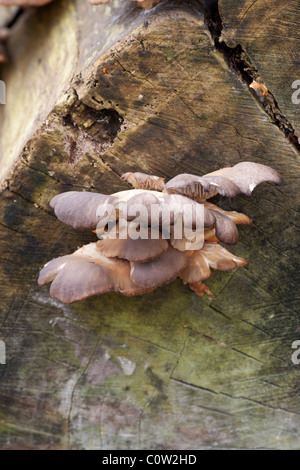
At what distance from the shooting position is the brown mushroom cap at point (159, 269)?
93.0 inches

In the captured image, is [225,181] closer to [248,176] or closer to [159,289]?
[248,176]

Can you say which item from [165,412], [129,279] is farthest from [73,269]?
[165,412]

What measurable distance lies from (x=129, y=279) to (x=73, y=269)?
1.06ft

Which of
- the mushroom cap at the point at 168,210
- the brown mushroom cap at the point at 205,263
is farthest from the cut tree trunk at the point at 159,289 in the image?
the mushroom cap at the point at 168,210

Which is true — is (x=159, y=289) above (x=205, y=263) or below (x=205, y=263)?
below

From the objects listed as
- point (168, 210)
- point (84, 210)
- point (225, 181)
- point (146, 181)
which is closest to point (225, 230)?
point (225, 181)

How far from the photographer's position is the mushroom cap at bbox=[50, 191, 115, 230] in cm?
213

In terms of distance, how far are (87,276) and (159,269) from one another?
41 cm

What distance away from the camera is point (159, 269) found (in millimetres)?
2371

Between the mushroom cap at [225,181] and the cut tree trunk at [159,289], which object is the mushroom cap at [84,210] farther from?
the cut tree trunk at [159,289]

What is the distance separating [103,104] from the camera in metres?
2.72

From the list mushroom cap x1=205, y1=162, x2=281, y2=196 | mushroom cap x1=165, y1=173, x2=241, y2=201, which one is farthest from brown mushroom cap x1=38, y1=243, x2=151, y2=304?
mushroom cap x1=205, y1=162, x2=281, y2=196

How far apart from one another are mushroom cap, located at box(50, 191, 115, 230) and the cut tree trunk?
2.33 feet

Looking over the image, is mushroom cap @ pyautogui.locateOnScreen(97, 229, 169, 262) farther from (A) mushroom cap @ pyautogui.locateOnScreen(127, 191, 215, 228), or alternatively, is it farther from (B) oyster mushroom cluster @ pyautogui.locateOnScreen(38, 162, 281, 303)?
(A) mushroom cap @ pyautogui.locateOnScreen(127, 191, 215, 228)
